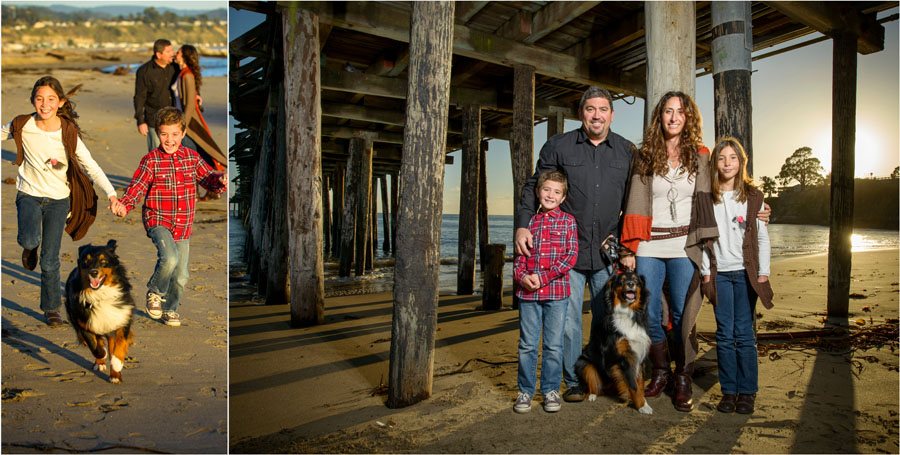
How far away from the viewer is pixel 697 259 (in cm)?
329

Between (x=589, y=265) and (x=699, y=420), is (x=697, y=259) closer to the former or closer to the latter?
(x=589, y=265)

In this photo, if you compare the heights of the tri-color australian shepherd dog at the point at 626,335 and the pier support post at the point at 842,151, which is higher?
the pier support post at the point at 842,151

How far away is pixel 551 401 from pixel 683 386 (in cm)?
88

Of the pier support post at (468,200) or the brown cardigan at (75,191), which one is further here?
the pier support post at (468,200)

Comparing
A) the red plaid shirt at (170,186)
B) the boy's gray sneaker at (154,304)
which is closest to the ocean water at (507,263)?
the boy's gray sneaker at (154,304)

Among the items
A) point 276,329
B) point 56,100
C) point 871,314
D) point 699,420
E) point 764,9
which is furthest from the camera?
point 764,9

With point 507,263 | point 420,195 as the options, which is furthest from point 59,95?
point 507,263

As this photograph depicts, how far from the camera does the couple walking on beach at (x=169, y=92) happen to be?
3.32 meters

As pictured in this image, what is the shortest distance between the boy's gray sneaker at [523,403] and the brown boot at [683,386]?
95 cm

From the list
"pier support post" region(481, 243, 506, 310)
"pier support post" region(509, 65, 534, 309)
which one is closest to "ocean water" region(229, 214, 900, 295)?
"pier support post" region(481, 243, 506, 310)

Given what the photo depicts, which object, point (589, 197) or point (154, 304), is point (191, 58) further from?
point (589, 197)

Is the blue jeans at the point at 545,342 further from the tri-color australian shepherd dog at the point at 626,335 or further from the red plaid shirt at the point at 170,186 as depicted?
the red plaid shirt at the point at 170,186

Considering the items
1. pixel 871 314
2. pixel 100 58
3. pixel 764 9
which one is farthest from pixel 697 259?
pixel 100 58

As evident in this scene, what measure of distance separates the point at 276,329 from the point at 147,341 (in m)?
2.25
